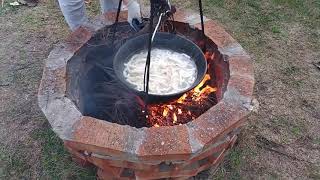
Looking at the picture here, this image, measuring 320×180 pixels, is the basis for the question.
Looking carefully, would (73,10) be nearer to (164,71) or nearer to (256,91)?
(164,71)

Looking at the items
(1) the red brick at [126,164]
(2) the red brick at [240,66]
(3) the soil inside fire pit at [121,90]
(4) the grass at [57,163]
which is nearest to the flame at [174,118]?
(3) the soil inside fire pit at [121,90]

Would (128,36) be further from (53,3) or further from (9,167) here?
(53,3)

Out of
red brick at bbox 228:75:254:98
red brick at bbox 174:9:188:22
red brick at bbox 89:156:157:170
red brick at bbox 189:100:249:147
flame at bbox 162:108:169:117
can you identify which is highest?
red brick at bbox 174:9:188:22

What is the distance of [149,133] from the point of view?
245 centimetres

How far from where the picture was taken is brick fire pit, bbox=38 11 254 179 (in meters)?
2.40

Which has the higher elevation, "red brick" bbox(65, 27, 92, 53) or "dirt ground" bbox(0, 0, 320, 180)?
"red brick" bbox(65, 27, 92, 53)

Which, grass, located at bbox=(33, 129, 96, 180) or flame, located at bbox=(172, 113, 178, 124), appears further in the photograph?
grass, located at bbox=(33, 129, 96, 180)

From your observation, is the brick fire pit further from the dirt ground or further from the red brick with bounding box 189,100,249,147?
the dirt ground

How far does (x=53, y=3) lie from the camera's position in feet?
16.1

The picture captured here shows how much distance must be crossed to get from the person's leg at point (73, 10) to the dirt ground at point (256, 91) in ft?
2.21

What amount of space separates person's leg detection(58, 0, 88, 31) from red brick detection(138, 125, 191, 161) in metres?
1.75

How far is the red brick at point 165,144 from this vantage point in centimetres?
236

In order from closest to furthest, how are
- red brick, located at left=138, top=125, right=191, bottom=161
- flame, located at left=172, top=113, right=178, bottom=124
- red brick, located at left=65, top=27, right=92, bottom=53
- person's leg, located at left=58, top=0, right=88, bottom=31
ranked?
red brick, located at left=138, top=125, right=191, bottom=161 < flame, located at left=172, top=113, right=178, bottom=124 < red brick, located at left=65, top=27, right=92, bottom=53 < person's leg, located at left=58, top=0, right=88, bottom=31

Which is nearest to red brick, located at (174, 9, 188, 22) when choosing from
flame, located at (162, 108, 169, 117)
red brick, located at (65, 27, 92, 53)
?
red brick, located at (65, 27, 92, 53)
